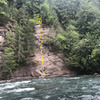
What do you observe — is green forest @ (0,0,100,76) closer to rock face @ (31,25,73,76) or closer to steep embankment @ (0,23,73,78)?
steep embankment @ (0,23,73,78)

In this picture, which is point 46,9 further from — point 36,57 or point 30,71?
point 30,71

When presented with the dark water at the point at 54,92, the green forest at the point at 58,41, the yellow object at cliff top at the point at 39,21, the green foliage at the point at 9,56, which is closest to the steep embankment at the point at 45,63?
the green forest at the point at 58,41

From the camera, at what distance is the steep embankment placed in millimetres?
15016

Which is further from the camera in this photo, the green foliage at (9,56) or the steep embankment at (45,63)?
the steep embankment at (45,63)

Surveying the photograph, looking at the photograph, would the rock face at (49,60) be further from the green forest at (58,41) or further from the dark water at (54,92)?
the dark water at (54,92)

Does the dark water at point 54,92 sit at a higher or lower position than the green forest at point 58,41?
lower

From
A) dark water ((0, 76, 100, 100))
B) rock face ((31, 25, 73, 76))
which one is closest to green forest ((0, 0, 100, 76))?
rock face ((31, 25, 73, 76))

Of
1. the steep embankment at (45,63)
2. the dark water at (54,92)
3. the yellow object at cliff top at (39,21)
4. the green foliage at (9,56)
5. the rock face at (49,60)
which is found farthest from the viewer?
the yellow object at cliff top at (39,21)

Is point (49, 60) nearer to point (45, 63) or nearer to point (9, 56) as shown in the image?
point (45, 63)

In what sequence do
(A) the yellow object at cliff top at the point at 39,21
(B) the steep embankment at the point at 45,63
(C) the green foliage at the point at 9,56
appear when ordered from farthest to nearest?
(A) the yellow object at cliff top at the point at 39,21 → (B) the steep embankment at the point at 45,63 → (C) the green foliage at the point at 9,56

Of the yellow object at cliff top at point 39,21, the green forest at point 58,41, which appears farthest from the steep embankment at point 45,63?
the yellow object at cliff top at point 39,21

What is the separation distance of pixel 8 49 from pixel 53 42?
6.75 m

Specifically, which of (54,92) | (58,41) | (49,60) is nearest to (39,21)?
(58,41)

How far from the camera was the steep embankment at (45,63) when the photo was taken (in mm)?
15016
